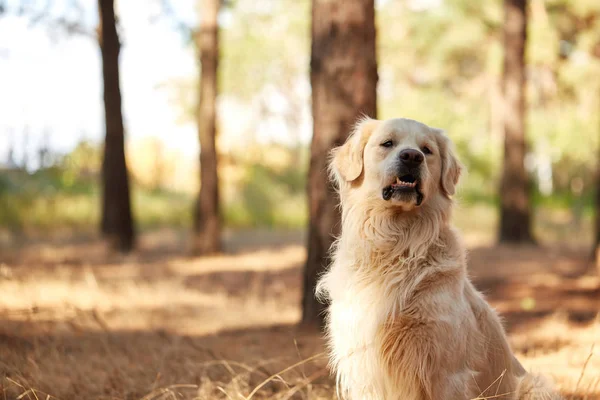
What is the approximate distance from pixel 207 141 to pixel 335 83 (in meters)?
6.93

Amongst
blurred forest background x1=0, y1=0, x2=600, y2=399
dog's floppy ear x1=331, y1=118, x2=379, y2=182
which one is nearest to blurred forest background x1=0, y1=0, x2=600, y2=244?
blurred forest background x1=0, y1=0, x2=600, y2=399

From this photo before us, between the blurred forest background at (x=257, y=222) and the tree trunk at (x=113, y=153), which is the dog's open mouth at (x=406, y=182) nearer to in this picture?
the blurred forest background at (x=257, y=222)

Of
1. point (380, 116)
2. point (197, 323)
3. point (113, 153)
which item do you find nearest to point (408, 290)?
point (197, 323)

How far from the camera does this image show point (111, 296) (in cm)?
698

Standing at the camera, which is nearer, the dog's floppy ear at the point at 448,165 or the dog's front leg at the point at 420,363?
the dog's front leg at the point at 420,363

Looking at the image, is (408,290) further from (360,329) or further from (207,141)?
(207,141)

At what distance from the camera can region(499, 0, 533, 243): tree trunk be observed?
12609 millimetres

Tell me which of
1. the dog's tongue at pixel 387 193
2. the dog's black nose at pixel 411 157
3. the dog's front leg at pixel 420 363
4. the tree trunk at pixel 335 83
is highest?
the tree trunk at pixel 335 83

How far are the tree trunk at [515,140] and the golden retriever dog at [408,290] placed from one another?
9.94 metres

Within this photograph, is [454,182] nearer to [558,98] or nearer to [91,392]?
[91,392]

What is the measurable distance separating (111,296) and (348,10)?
4.13m

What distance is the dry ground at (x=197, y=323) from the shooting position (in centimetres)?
363

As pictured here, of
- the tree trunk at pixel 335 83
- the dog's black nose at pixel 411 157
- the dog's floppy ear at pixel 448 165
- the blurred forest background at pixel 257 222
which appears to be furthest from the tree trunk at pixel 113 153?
the dog's black nose at pixel 411 157

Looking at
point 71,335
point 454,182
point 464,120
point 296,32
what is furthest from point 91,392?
point 296,32
